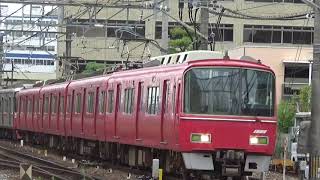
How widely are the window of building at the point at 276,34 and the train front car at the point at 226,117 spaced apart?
154 ft

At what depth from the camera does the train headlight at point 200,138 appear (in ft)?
48.7

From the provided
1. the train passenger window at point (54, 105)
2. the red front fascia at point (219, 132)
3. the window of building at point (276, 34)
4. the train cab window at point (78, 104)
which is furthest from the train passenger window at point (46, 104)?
the window of building at point (276, 34)

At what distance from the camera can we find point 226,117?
14844 mm

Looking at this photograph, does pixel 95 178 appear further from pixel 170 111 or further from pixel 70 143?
pixel 70 143

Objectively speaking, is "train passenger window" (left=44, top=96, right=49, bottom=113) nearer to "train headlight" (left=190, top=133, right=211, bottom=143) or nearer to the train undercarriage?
the train undercarriage

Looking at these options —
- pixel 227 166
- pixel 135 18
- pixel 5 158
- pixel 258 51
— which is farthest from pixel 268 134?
pixel 135 18

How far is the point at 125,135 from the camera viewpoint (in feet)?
64.9

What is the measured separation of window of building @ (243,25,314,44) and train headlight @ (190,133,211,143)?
4749cm

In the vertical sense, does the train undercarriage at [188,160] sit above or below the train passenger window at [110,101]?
below

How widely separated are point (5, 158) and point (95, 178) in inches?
403

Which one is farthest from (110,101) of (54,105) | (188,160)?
(54,105)

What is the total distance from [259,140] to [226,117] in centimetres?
88

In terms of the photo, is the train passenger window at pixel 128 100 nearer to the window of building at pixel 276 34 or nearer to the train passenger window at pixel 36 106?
the train passenger window at pixel 36 106

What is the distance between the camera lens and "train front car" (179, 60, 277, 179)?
14.8m
